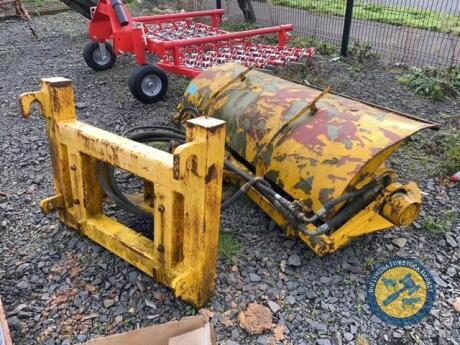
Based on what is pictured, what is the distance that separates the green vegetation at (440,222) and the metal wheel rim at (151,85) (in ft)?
10.5

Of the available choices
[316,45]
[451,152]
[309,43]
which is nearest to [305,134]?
[451,152]

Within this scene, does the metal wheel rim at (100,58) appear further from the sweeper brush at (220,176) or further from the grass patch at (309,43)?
the sweeper brush at (220,176)

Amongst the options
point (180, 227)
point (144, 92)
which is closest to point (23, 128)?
point (144, 92)

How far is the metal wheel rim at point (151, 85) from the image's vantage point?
5039mm

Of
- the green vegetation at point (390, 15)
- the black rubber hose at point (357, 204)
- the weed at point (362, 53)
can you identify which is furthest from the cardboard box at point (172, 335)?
the green vegetation at point (390, 15)

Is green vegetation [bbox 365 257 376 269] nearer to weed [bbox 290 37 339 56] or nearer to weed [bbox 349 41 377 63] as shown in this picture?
weed [bbox 349 41 377 63]

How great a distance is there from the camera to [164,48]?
16.1 feet

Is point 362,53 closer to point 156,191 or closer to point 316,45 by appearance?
point 316,45

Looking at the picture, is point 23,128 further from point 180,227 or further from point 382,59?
point 382,59

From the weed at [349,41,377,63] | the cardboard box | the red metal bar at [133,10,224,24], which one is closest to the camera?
the cardboard box

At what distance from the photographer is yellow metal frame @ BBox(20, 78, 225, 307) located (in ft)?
6.83

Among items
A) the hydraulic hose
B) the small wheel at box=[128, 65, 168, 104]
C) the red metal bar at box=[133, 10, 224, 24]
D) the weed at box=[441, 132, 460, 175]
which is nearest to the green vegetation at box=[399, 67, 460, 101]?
the weed at box=[441, 132, 460, 175]

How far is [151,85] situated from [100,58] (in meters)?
1.78

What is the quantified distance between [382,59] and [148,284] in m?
5.75
